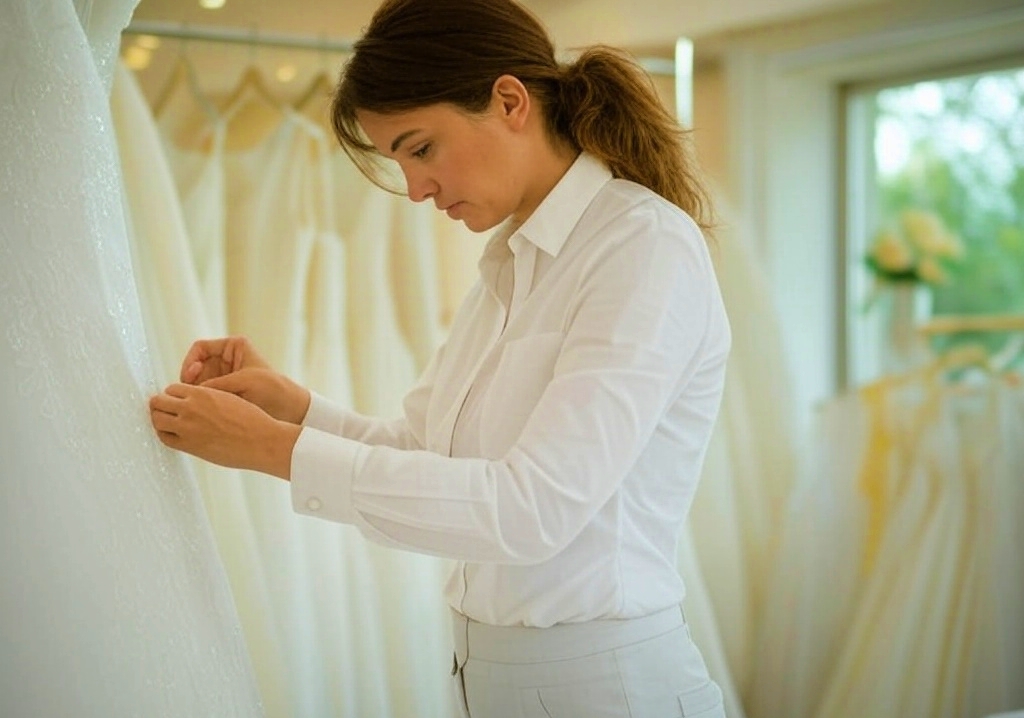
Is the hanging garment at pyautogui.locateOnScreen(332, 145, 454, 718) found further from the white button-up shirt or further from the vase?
the vase

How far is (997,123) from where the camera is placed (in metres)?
2.77

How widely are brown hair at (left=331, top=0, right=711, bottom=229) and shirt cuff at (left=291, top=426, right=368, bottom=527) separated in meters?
0.32

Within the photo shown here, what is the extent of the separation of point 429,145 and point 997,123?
211cm

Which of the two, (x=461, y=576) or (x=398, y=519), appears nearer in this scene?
(x=398, y=519)

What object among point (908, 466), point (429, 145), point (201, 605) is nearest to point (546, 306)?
point (429, 145)

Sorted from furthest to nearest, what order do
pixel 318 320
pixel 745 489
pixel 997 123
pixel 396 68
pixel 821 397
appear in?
pixel 821 397 → pixel 997 123 → pixel 745 489 → pixel 318 320 → pixel 396 68

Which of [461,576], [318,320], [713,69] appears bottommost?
[461,576]

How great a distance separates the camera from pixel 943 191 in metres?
2.91

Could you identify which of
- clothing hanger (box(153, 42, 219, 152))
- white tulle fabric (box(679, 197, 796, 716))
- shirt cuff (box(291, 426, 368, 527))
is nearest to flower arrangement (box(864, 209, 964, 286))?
white tulle fabric (box(679, 197, 796, 716))

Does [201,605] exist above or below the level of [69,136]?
below

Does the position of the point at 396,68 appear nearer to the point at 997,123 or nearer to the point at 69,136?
the point at 69,136

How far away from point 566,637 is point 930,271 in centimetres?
203

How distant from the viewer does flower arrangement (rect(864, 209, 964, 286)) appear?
2.81 meters

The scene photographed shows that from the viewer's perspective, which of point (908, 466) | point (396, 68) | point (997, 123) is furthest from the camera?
point (997, 123)
